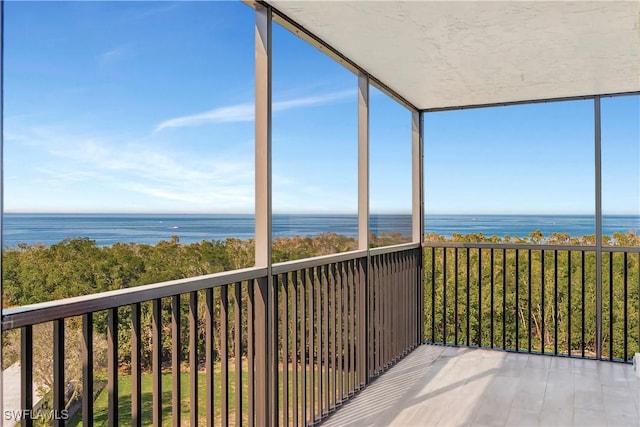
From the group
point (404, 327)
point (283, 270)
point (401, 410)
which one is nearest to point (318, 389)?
point (401, 410)

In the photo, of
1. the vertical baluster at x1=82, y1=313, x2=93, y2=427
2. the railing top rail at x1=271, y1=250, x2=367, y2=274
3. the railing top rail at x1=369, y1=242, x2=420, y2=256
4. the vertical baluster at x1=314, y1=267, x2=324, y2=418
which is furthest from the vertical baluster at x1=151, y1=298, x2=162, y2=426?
the railing top rail at x1=369, y1=242, x2=420, y2=256

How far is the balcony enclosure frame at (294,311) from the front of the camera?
1.59 meters

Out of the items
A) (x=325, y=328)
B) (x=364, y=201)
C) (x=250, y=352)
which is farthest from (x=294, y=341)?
(x=364, y=201)

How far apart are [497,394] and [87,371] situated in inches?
109

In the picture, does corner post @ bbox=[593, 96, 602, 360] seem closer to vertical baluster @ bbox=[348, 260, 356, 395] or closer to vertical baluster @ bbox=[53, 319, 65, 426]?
vertical baluster @ bbox=[348, 260, 356, 395]

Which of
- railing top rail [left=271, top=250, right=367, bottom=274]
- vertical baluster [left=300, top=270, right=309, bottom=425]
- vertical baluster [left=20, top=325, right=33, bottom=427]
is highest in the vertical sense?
railing top rail [left=271, top=250, right=367, bottom=274]

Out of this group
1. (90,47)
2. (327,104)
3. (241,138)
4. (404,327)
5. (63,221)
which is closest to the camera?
(63,221)

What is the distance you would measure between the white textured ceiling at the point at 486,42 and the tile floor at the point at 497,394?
226cm

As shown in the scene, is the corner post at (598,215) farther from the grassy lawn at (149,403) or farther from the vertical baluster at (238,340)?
the vertical baluster at (238,340)

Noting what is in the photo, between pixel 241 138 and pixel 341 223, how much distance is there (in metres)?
2.21

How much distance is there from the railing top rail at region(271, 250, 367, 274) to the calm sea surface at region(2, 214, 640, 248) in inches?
14.6

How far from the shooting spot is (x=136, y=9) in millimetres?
6344

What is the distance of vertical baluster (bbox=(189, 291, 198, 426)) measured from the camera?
195 cm

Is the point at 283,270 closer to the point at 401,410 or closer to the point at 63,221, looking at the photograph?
the point at 401,410
